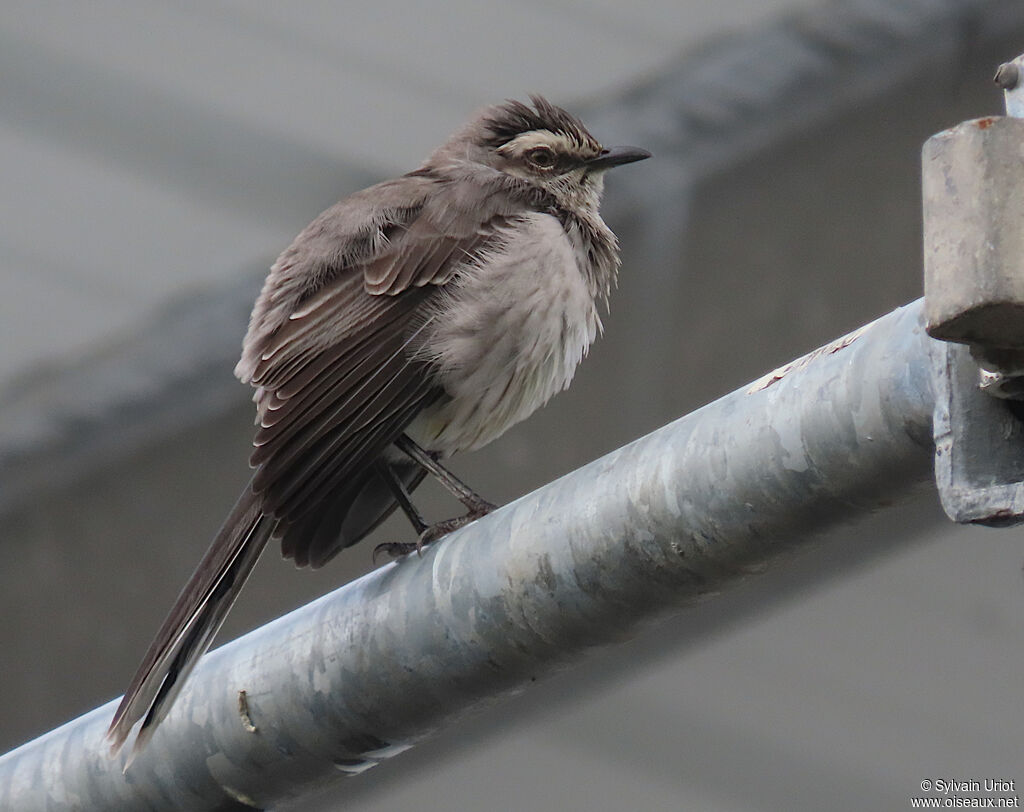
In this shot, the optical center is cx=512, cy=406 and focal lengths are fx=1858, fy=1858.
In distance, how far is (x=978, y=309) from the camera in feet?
7.06

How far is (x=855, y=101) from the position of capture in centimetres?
732

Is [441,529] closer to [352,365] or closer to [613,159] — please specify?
[352,365]

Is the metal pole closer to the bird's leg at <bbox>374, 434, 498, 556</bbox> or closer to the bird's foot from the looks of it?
the bird's foot

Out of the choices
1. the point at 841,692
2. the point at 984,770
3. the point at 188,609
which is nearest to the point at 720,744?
the point at 841,692

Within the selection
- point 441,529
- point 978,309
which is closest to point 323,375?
point 441,529

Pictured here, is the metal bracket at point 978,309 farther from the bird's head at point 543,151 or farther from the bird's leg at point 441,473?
the bird's head at point 543,151

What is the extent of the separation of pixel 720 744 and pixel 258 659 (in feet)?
19.1

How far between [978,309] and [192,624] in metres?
2.22

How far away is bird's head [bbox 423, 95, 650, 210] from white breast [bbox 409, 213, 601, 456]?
673 millimetres

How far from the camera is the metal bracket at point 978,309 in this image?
2.16 m

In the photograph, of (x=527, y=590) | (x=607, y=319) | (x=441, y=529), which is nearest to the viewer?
(x=527, y=590)

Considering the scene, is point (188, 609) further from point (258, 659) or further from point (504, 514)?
point (504, 514)

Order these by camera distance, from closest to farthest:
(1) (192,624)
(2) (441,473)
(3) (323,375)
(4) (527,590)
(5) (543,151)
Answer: (4) (527,590)
(1) (192,624)
(3) (323,375)
(2) (441,473)
(5) (543,151)

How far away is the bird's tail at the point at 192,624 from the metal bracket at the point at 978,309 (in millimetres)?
1686
